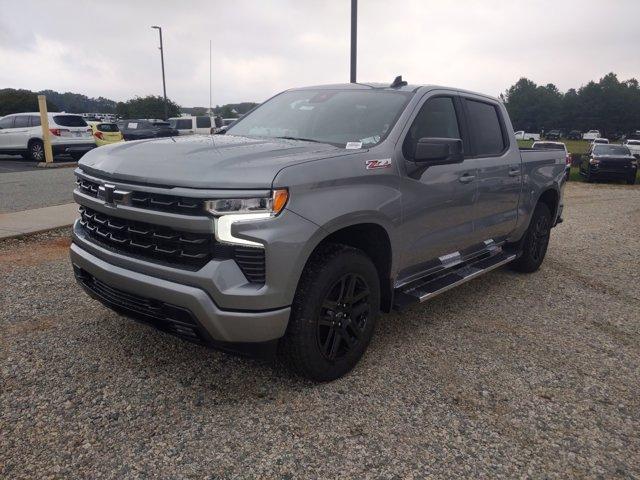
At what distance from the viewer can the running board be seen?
12.2 feet

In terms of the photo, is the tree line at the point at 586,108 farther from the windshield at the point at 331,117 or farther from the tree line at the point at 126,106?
the windshield at the point at 331,117

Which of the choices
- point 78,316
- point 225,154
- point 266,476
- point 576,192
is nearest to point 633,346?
point 266,476

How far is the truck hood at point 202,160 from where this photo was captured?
106 inches

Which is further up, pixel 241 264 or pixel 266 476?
pixel 241 264

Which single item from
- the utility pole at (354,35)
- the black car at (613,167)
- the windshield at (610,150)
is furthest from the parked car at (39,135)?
the windshield at (610,150)

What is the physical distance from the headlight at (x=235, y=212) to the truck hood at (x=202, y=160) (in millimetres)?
72

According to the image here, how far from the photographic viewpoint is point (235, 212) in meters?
2.65

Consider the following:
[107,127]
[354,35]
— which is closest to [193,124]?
[107,127]

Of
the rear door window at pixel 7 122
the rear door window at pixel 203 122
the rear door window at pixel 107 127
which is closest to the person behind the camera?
the rear door window at pixel 7 122

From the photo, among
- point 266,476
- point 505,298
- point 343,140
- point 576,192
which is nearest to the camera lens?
point 266,476

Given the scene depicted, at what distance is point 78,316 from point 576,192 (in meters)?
16.7

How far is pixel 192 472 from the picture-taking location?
2.42 meters

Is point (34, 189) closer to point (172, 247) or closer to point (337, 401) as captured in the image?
point (172, 247)

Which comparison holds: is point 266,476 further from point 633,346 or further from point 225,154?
point 633,346
